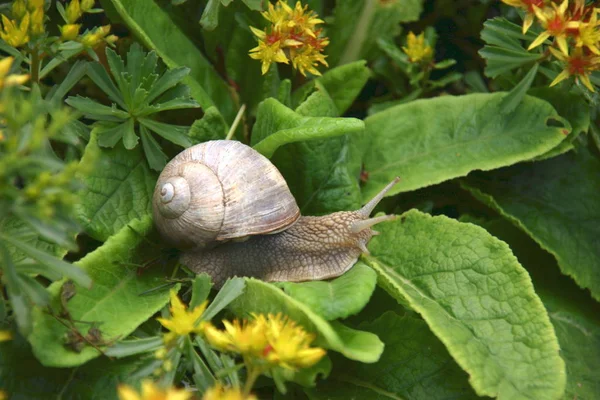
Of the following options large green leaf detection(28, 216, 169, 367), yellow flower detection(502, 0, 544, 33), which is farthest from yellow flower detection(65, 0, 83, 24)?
yellow flower detection(502, 0, 544, 33)

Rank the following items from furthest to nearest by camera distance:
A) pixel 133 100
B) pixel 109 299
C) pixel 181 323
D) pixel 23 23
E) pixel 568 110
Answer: pixel 568 110, pixel 133 100, pixel 109 299, pixel 23 23, pixel 181 323

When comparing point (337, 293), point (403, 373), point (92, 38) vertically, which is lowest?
point (403, 373)

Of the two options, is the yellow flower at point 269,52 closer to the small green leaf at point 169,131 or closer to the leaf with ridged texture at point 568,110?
the small green leaf at point 169,131

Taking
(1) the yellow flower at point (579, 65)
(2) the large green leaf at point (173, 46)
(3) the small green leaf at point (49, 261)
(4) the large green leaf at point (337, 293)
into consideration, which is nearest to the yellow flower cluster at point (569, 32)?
(1) the yellow flower at point (579, 65)

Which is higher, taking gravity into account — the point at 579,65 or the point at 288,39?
the point at 288,39

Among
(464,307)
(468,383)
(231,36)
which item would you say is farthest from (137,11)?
(468,383)

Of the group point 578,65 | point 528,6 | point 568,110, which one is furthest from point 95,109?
point 568,110

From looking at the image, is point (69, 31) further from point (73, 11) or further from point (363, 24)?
point (363, 24)
